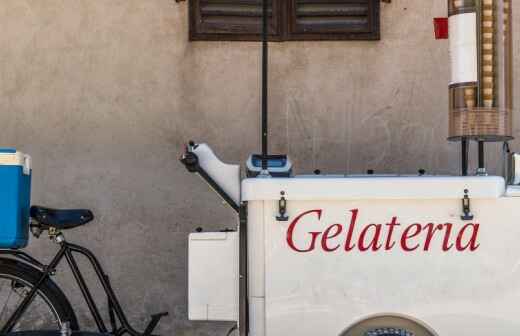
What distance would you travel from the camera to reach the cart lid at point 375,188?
4.12 meters

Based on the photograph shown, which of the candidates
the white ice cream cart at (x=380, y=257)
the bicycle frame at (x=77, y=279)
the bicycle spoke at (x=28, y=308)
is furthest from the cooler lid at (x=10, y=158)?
the white ice cream cart at (x=380, y=257)

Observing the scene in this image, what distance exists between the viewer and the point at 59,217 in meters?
4.96

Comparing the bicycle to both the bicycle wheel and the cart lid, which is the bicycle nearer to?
the bicycle wheel

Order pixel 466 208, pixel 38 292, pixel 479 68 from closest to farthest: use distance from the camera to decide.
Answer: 1. pixel 466 208
2. pixel 479 68
3. pixel 38 292

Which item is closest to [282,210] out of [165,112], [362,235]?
[362,235]

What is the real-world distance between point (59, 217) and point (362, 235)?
1805mm

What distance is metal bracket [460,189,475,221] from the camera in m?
4.11

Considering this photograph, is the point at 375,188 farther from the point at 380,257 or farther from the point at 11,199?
the point at 11,199

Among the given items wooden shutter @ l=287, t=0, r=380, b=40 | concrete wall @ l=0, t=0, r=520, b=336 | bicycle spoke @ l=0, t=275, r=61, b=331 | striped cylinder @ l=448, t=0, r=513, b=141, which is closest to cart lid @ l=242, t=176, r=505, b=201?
striped cylinder @ l=448, t=0, r=513, b=141

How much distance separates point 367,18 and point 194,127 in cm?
135

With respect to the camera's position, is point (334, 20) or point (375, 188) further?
point (334, 20)

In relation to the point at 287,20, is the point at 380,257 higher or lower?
lower

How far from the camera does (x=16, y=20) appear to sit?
5.85m

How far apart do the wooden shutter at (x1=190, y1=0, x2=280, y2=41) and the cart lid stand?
192 cm
